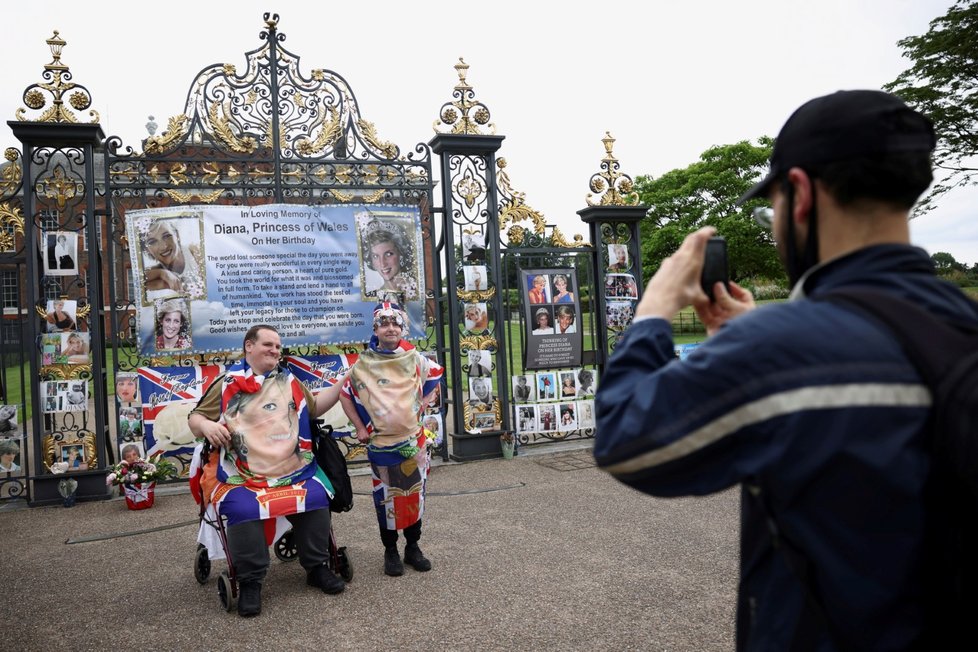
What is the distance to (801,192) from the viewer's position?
1.30 meters

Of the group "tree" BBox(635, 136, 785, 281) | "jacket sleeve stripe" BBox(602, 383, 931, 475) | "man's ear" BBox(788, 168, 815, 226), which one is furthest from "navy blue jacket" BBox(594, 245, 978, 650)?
"tree" BBox(635, 136, 785, 281)

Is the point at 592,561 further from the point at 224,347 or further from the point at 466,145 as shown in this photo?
the point at 466,145

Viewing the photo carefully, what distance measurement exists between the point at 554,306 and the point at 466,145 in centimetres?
238

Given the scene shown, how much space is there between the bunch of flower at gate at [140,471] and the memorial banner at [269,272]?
126 cm

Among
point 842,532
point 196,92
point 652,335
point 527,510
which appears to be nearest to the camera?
point 842,532

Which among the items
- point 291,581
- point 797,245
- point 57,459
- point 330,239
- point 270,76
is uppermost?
point 270,76

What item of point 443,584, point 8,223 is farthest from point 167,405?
point 443,584

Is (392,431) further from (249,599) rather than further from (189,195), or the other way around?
(189,195)

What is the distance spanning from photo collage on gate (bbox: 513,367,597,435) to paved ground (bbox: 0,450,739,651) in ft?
7.39

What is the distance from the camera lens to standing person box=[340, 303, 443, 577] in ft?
17.9

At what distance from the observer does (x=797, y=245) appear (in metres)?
1.35

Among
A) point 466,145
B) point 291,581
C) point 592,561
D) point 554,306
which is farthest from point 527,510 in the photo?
point 466,145

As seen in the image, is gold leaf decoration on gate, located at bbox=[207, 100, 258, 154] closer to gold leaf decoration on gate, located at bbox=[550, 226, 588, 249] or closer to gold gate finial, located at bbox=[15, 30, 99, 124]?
gold gate finial, located at bbox=[15, 30, 99, 124]

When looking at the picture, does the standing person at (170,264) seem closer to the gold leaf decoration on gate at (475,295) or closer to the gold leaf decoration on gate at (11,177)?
the gold leaf decoration on gate at (11,177)
